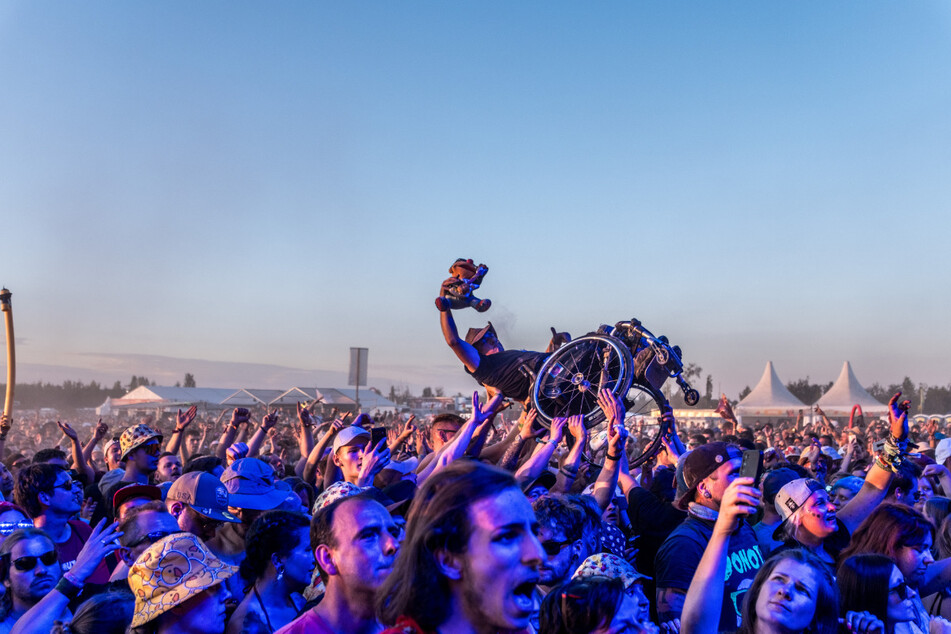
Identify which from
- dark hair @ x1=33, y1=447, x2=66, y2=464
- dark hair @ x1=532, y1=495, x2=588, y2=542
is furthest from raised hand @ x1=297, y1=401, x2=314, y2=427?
dark hair @ x1=532, y1=495, x2=588, y2=542

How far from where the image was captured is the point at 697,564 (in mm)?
3586

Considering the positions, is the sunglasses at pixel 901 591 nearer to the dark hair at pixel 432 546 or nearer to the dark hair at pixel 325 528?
the dark hair at pixel 325 528

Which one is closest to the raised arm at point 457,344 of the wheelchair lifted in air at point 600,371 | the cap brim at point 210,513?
the wheelchair lifted in air at point 600,371

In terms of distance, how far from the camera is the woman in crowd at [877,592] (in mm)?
3539

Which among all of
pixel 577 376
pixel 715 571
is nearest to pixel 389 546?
pixel 715 571

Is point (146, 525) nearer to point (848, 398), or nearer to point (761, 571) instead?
point (761, 571)

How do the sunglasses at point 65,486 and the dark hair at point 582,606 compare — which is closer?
the dark hair at point 582,606

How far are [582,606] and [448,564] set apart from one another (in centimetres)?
98

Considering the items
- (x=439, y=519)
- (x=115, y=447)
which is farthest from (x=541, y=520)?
(x=115, y=447)

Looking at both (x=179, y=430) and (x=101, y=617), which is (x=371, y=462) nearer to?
(x=101, y=617)

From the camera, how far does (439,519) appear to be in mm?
1838

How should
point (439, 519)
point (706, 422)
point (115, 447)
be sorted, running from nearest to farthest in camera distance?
point (439, 519), point (115, 447), point (706, 422)

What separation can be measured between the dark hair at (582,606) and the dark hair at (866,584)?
150 centimetres

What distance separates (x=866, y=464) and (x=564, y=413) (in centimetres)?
406
